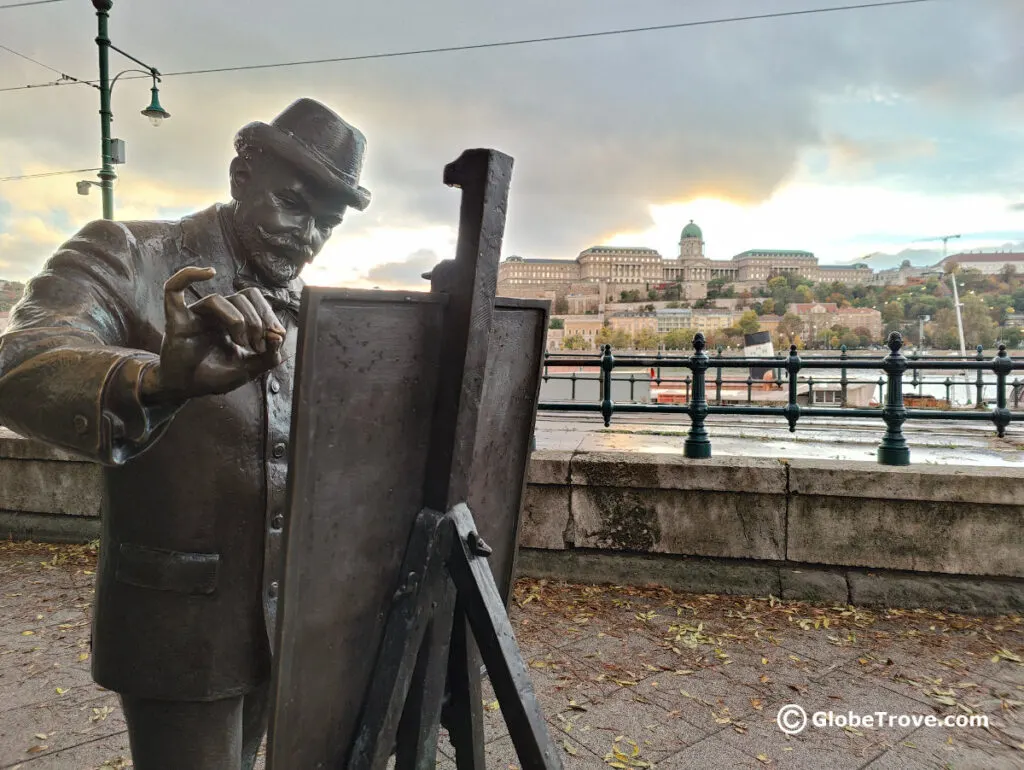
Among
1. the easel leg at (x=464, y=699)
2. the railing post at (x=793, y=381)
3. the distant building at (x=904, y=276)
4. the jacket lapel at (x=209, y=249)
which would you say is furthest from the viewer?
the distant building at (x=904, y=276)

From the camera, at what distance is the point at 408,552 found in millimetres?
1247

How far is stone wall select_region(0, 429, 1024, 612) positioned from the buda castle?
65193 millimetres

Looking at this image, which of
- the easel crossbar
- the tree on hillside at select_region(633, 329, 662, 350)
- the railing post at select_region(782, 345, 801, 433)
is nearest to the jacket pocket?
the easel crossbar

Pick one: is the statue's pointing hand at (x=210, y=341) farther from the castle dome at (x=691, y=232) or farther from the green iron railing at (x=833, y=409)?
the castle dome at (x=691, y=232)

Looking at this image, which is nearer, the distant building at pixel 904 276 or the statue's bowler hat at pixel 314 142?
the statue's bowler hat at pixel 314 142

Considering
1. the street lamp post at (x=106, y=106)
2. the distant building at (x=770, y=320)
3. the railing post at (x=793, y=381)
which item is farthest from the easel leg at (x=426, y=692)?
the distant building at (x=770, y=320)

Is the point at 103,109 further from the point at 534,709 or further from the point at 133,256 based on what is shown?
the point at 534,709

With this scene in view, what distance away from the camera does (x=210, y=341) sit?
3.33 ft

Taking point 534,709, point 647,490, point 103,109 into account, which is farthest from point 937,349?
point 534,709

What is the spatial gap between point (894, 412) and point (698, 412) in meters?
1.47

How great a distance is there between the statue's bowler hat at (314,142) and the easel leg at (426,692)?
1.00m

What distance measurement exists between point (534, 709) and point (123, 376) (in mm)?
959

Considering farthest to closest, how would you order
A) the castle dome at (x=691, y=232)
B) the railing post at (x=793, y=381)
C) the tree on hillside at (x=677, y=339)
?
the castle dome at (x=691, y=232)
the tree on hillside at (x=677, y=339)
the railing post at (x=793, y=381)

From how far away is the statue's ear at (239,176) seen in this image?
162 centimetres
